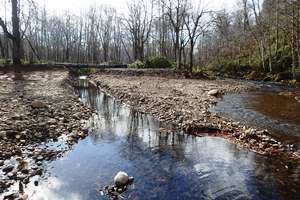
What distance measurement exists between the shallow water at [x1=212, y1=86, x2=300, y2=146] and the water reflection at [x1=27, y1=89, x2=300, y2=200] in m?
2.64

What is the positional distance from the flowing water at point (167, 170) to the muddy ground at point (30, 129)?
1.37ft

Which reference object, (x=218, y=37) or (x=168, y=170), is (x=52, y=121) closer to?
(x=168, y=170)

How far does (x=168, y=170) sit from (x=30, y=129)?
15.9 feet

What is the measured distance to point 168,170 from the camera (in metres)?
8.20

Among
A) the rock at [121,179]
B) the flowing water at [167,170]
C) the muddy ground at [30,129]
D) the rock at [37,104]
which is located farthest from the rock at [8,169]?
the rock at [37,104]

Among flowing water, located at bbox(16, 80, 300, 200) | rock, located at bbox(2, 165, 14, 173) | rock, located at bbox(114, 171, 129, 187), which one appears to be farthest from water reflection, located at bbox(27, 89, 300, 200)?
rock, located at bbox(2, 165, 14, 173)

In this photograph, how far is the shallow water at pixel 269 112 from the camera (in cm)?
1198

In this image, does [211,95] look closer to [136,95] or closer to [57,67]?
[136,95]

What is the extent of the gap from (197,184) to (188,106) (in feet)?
30.5

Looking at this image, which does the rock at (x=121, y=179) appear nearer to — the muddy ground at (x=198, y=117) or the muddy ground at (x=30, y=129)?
the muddy ground at (x=30, y=129)

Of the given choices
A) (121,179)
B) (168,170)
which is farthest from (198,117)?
(121,179)

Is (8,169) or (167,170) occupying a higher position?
(8,169)

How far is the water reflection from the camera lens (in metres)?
6.91

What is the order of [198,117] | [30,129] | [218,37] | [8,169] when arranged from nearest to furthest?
[8,169]
[30,129]
[198,117]
[218,37]
